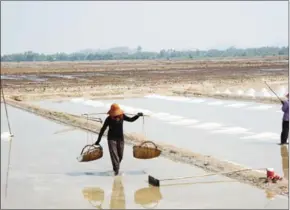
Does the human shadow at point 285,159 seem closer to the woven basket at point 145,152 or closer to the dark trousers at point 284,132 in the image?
the dark trousers at point 284,132

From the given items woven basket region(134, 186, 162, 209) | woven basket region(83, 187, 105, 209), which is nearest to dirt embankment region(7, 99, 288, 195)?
woven basket region(134, 186, 162, 209)

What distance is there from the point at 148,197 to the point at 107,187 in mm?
834

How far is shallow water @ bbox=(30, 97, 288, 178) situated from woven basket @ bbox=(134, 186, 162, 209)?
7.72 feet

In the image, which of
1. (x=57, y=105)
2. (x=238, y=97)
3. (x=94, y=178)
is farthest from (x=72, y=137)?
(x=238, y=97)

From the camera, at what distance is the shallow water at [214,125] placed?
34.0 ft

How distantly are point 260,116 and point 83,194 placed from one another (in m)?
10.1

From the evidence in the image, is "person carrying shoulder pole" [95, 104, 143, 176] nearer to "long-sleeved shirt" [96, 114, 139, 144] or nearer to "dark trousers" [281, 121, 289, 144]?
"long-sleeved shirt" [96, 114, 139, 144]

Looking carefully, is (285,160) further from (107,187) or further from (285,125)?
(107,187)

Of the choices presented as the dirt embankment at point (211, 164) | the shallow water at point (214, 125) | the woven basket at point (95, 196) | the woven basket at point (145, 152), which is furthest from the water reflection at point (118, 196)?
the shallow water at point (214, 125)

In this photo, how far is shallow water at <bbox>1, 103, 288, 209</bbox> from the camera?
691 cm

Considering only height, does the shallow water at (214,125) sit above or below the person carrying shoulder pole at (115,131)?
below

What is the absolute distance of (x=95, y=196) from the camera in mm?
7316

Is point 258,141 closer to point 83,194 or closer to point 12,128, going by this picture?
point 83,194

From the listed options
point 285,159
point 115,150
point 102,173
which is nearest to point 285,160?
point 285,159
